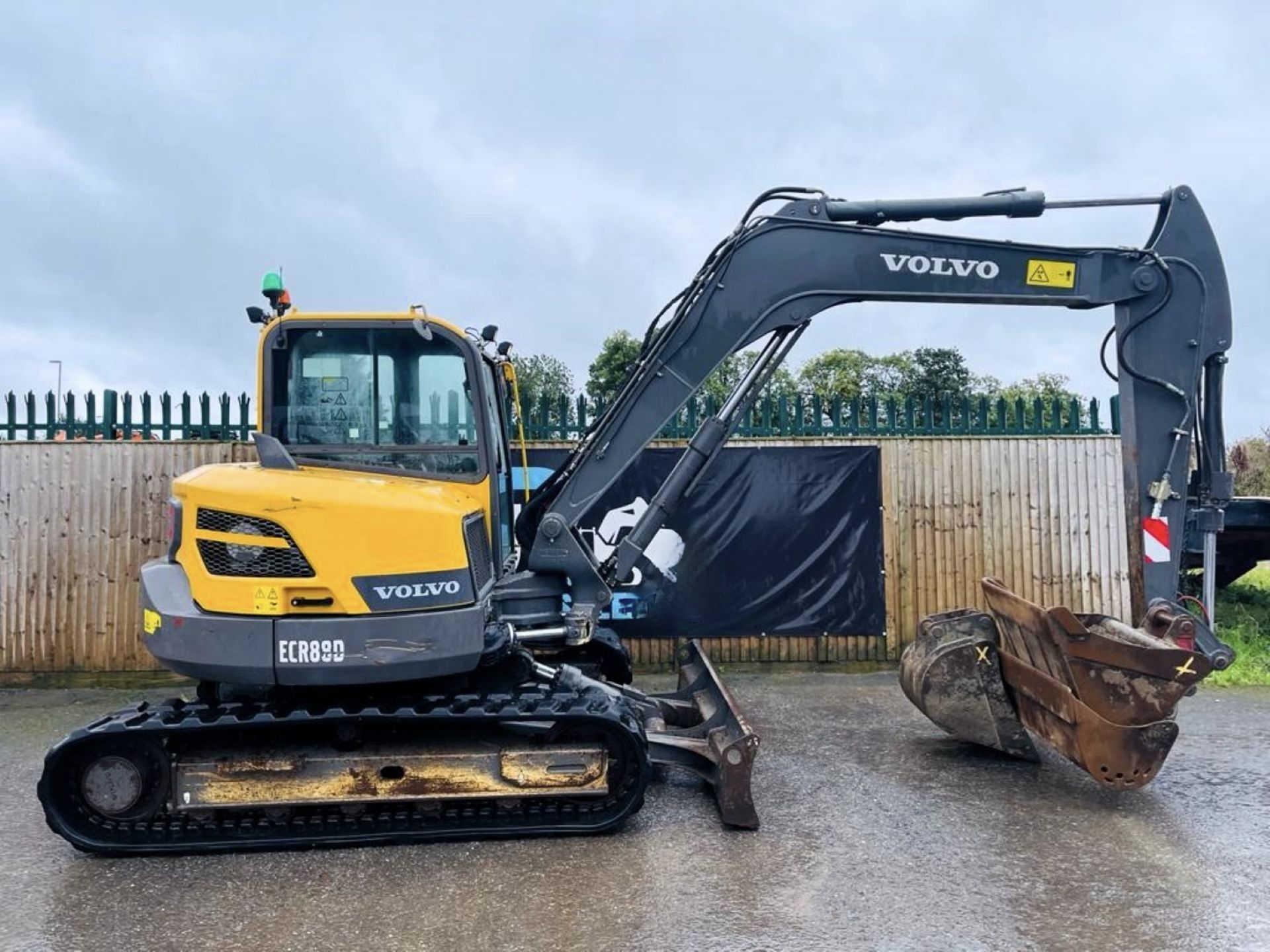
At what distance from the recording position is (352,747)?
177 inches

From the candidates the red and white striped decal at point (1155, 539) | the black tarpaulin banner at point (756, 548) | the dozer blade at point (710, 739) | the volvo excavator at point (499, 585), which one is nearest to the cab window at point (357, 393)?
the volvo excavator at point (499, 585)

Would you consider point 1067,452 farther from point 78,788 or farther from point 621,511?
point 78,788

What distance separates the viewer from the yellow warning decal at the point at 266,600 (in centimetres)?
431

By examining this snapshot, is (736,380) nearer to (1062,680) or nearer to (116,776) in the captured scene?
(1062,680)

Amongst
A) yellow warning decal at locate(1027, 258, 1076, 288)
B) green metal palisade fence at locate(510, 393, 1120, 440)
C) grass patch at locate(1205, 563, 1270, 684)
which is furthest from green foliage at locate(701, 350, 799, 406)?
grass patch at locate(1205, 563, 1270, 684)

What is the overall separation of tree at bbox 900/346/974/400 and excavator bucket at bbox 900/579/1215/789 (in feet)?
127

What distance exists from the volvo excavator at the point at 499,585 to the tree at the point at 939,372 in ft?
127

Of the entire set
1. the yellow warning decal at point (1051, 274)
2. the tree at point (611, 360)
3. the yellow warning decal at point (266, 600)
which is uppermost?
the tree at point (611, 360)

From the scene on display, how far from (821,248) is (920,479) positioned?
3752 mm

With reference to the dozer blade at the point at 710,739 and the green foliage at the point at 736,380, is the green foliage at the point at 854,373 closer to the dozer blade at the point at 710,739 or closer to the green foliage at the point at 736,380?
the green foliage at the point at 736,380

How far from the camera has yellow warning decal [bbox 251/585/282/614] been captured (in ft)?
14.1

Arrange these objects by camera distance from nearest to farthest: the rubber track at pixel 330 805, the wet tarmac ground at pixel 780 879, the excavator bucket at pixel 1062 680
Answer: the wet tarmac ground at pixel 780 879, the rubber track at pixel 330 805, the excavator bucket at pixel 1062 680

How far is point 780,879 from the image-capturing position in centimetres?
392

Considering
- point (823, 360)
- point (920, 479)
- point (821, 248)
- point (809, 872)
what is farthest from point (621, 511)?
point (823, 360)
